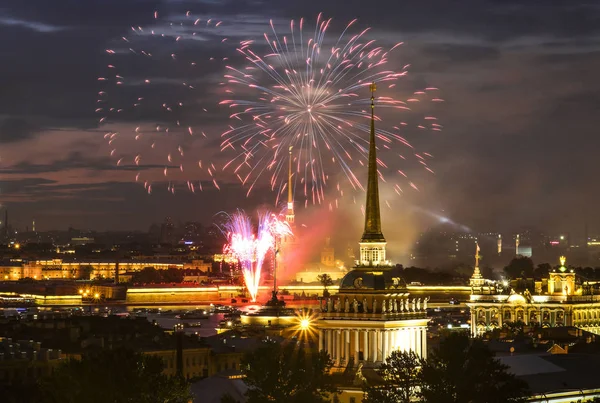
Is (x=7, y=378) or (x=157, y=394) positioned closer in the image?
(x=157, y=394)

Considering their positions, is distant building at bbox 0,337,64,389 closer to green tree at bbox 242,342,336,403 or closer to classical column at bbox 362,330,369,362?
classical column at bbox 362,330,369,362

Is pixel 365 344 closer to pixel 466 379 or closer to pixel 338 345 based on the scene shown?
pixel 338 345

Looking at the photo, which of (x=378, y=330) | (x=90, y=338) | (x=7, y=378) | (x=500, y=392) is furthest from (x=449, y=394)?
(x=90, y=338)

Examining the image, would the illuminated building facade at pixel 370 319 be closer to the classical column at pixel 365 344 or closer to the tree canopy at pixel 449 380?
the classical column at pixel 365 344

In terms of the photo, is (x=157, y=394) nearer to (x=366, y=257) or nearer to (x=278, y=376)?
(x=278, y=376)

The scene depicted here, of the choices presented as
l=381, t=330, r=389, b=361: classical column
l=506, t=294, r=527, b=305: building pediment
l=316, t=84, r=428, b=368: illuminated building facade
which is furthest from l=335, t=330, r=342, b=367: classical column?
l=506, t=294, r=527, b=305: building pediment

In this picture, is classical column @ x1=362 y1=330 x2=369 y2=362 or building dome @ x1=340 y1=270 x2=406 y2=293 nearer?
classical column @ x1=362 y1=330 x2=369 y2=362

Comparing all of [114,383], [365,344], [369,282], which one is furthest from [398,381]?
[114,383]

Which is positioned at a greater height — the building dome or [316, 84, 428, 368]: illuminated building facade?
the building dome
